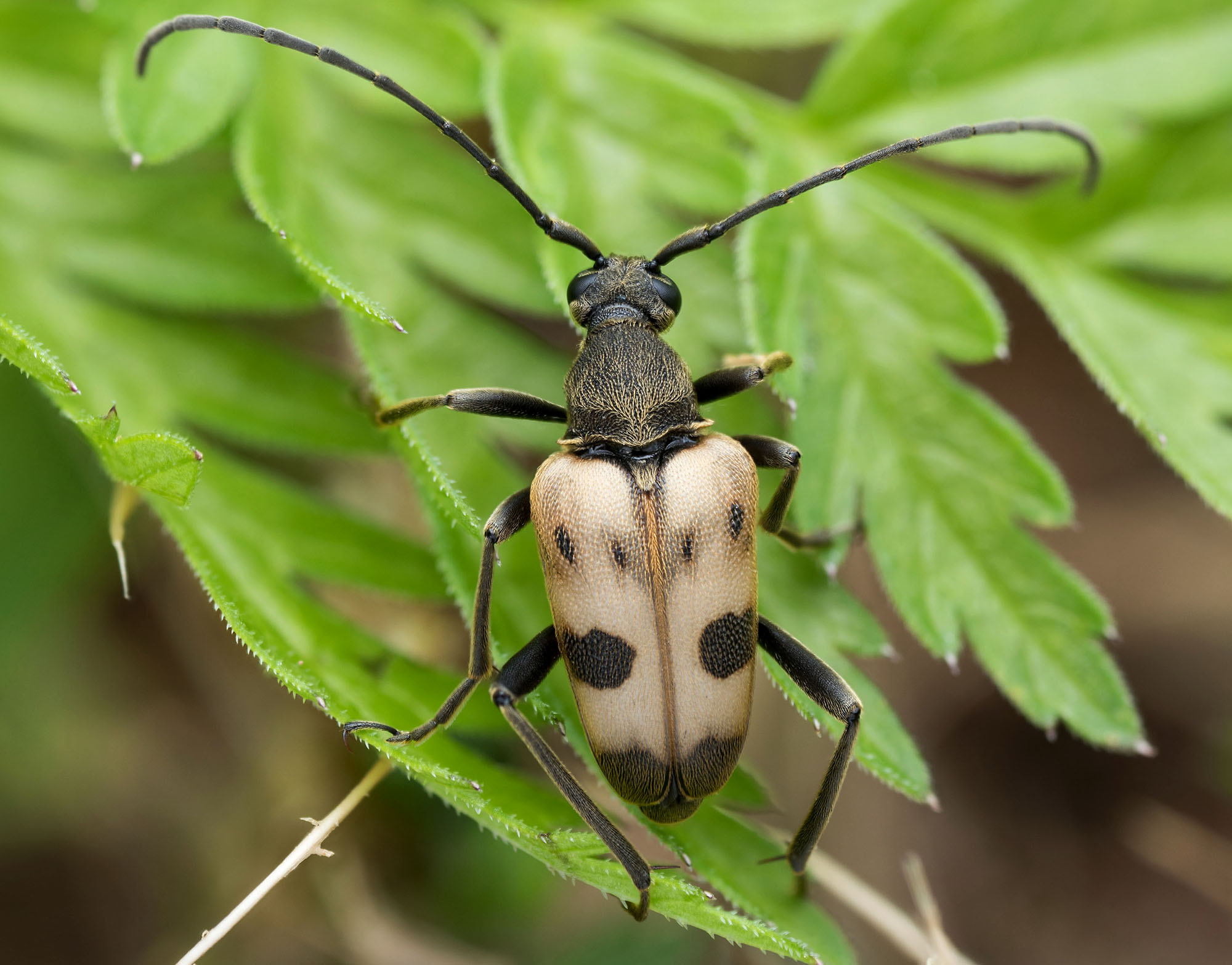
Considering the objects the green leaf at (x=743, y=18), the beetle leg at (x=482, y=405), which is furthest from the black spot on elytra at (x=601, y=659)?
the green leaf at (x=743, y=18)

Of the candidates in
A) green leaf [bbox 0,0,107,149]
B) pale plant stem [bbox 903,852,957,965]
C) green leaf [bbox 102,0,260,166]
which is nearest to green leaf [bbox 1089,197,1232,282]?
pale plant stem [bbox 903,852,957,965]

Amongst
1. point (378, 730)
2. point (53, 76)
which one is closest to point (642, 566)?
point (378, 730)

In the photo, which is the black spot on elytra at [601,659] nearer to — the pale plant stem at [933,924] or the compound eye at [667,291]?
the compound eye at [667,291]

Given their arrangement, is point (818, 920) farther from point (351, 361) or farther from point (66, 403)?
point (351, 361)

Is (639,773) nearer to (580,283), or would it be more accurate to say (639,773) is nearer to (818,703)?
(818,703)

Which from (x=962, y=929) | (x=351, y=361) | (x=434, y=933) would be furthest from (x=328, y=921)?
(x=962, y=929)

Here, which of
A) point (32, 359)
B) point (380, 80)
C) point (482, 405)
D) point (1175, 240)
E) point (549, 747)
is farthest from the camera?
point (1175, 240)

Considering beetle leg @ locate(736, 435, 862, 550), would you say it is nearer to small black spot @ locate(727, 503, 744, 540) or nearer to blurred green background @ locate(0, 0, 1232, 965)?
blurred green background @ locate(0, 0, 1232, 965)
